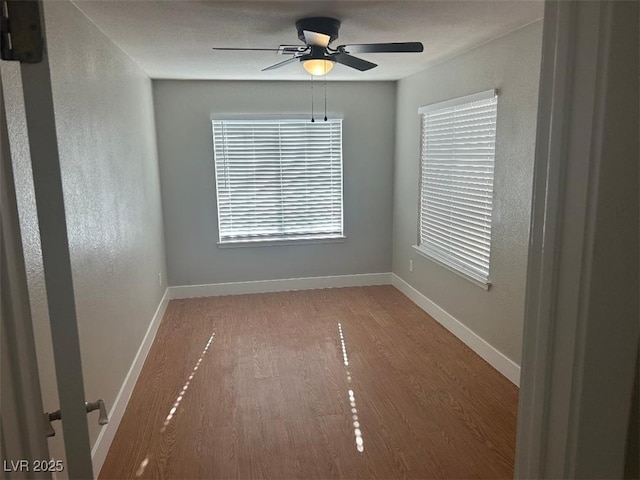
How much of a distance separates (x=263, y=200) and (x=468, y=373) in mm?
2889

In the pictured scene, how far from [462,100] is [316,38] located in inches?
62.6

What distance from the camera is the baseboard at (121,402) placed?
2.39 m

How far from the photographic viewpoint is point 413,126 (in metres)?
4.76

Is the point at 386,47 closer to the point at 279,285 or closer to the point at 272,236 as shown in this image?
the point at 272,236

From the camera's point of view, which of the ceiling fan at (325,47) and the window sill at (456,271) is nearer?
the ceiling fan at (325,47)

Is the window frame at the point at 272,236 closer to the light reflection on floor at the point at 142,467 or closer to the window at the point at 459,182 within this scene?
the window at the point at 459,182

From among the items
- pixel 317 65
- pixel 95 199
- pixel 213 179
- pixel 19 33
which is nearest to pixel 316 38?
pixel 317 65

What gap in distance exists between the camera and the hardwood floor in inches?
96.2

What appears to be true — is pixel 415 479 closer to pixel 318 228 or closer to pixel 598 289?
pixel 598 289

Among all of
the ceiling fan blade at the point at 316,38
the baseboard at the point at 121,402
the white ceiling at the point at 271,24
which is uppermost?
the white ceiling at the point at 271,24

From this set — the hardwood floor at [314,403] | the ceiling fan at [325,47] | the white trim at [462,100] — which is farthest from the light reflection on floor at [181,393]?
the white trim at [462,100]

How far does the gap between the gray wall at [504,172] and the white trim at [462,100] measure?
0.04 m

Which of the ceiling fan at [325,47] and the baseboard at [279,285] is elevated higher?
the ceiling fan at [325,47]

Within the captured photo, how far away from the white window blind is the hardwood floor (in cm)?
116
